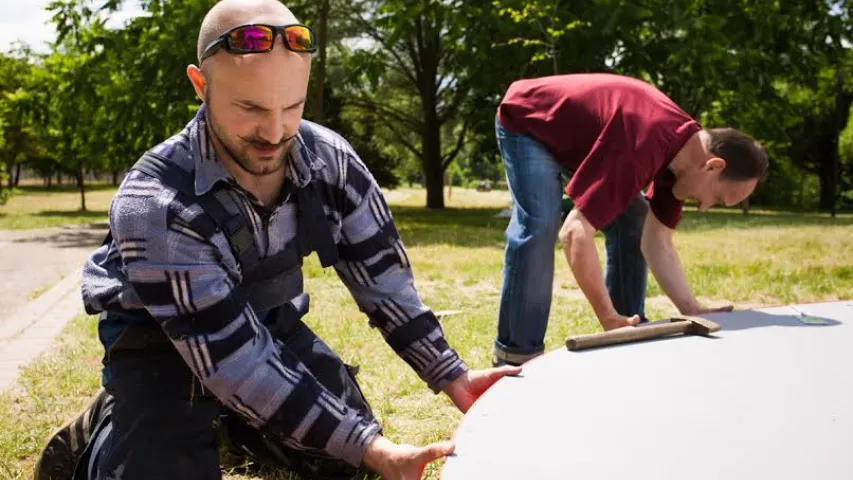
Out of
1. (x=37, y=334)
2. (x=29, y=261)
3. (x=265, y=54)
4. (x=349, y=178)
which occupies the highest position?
(x=265, y=54)

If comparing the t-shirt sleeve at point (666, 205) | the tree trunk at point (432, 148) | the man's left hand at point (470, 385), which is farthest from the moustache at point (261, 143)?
the tree trunk at point (432, 148)

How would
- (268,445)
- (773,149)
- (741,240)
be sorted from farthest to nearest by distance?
(773,149) → (741,240) → (268,445)

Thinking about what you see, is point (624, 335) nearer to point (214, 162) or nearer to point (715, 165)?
point (715, 165)

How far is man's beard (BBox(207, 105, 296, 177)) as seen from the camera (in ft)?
5.64

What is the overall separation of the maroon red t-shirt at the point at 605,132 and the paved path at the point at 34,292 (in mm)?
2784

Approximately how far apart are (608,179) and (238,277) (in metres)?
1.40

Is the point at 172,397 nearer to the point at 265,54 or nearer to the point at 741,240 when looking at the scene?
the point at 265,54

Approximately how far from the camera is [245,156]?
5.68 ft

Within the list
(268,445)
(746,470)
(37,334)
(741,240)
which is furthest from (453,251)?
(746,470)

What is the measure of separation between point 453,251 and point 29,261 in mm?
5193

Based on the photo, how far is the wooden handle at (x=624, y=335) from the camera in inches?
76.5

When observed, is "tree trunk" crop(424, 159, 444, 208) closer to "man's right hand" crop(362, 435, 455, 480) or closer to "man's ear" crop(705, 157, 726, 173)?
"man's ear" crop(705, 157, 726, 173)

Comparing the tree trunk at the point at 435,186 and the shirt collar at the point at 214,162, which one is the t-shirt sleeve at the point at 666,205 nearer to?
the shirt collar at the point at 214,162

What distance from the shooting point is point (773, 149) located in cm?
2642
